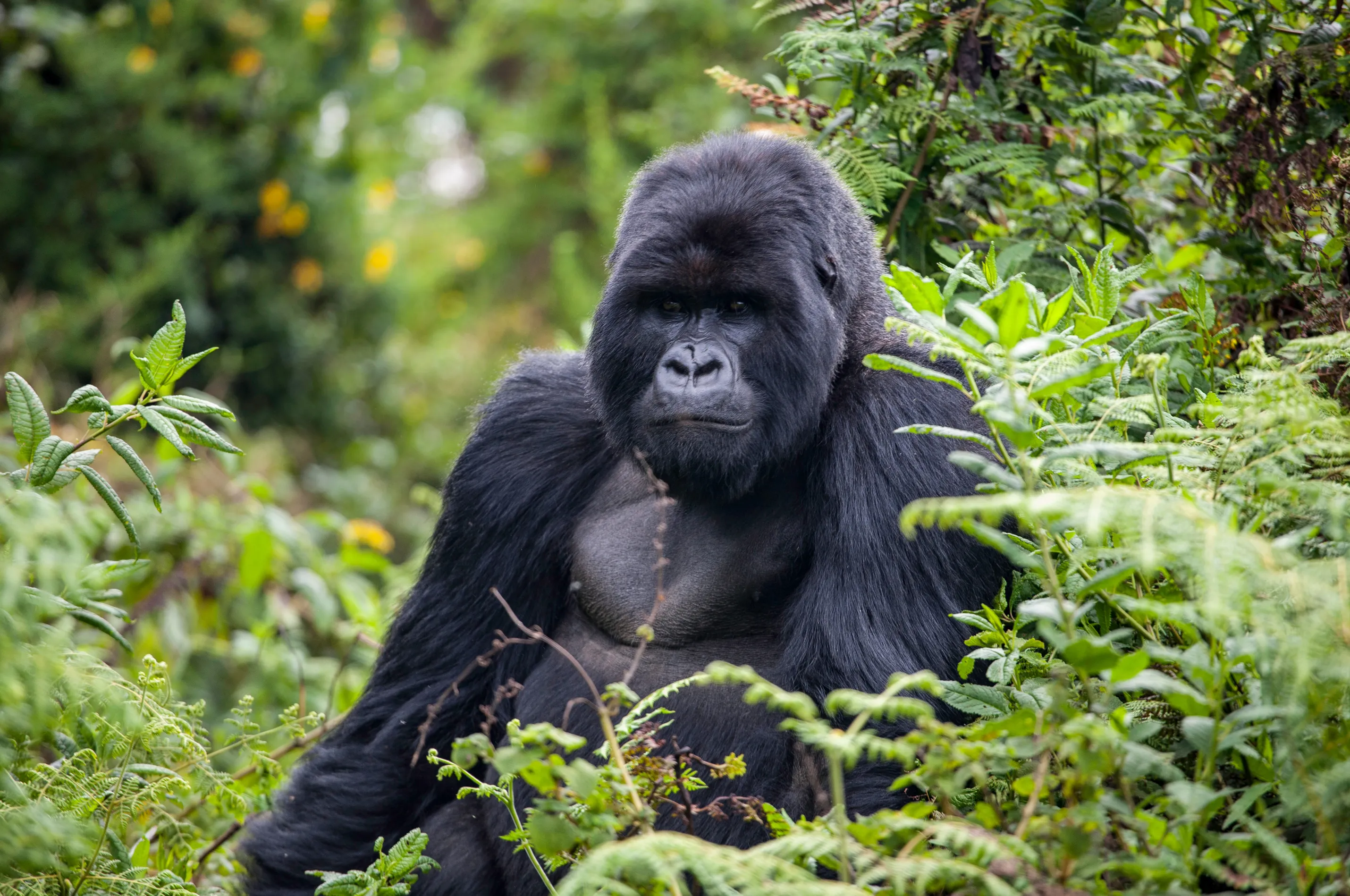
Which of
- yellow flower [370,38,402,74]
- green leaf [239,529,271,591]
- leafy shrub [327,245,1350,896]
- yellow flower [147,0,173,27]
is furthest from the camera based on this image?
yellow flower [370,38,402,74]

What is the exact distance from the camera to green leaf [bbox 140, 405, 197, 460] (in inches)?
95.3

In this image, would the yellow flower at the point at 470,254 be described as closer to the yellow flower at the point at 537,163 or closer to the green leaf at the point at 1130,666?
the yellow flower at the point at 537,163

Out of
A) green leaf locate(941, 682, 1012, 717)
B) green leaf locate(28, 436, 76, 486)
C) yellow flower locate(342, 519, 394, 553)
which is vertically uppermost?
green leaf locate(28, 436, 76, 486)

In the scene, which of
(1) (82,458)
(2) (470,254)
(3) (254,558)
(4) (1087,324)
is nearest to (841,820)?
(4) (1087,324)

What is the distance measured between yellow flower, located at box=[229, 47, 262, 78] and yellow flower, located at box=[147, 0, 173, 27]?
1.43 ft

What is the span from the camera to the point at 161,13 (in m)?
7.54

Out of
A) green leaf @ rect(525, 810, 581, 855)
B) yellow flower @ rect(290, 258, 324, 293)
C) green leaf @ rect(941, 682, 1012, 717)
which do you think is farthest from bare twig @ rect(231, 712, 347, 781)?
yellow flower @ rect(290, 258, 324, 293)

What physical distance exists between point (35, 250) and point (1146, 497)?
7.37 meters

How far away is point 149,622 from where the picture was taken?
5.08 metres

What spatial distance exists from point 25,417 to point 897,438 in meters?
2.06

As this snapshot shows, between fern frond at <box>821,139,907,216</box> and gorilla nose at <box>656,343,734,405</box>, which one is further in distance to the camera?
fern frond at <box>821,139,907,216</box>

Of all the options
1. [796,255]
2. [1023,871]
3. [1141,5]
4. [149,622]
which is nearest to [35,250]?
[149,622]

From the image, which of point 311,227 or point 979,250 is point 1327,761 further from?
point 311,227

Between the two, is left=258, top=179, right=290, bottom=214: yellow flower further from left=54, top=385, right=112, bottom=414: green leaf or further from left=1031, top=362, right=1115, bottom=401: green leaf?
left=1031, top=362, right=1115, bottom=401: green leaf
